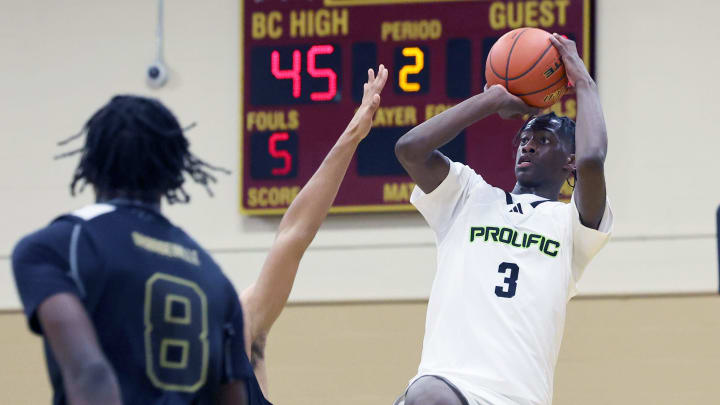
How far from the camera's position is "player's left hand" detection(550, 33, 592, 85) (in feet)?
12.9

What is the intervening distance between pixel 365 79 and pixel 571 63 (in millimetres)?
2922

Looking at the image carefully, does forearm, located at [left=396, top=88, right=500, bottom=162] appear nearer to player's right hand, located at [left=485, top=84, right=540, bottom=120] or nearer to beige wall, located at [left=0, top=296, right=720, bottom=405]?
player's right hand, located at [left=485, top=84, right=540, bottom=120]

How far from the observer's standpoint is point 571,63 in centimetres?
395

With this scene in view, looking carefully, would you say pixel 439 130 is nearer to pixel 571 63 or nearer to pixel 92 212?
pixel 571 63

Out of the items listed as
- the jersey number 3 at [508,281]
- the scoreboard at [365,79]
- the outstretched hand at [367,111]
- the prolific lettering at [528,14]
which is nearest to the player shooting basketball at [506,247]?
the jersey number 3 at [508,281]

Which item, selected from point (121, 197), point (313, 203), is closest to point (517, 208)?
point (313, 203)

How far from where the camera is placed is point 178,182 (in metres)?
2.14

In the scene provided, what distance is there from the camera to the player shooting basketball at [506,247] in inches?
140

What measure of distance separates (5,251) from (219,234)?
4.55 ft

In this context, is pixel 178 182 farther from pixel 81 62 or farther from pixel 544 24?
pixel 81 62

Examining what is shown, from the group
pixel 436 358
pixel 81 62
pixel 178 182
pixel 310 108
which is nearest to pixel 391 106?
pixel 310 108

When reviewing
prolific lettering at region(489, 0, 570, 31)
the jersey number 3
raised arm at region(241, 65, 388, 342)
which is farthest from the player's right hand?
prolific lettering at region(489, 0, 570, 31)

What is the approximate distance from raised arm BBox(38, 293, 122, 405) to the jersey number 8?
0.39ft

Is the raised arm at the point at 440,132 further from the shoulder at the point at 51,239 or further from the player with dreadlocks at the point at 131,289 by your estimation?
the shoulder at the point at 51,239
